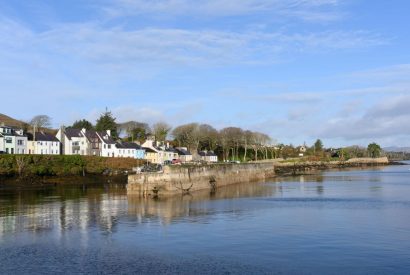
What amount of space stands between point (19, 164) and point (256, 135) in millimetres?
83603

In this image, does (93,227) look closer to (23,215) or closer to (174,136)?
(23,215)

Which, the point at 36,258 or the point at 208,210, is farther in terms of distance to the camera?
the point at 208,210

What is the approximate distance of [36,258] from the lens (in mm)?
22750

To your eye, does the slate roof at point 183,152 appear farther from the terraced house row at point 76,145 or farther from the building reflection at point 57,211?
the building reflection at point 57,211

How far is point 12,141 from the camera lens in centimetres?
8531

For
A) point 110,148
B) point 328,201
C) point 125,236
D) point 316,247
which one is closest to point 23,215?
point 125,236

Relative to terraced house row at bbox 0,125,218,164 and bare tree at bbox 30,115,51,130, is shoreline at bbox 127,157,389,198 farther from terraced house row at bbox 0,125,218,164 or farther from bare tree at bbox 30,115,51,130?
bare tree at bbox 30,115,51,130

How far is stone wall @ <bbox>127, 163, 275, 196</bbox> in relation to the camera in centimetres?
5266

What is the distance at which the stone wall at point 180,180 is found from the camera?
52656 mm

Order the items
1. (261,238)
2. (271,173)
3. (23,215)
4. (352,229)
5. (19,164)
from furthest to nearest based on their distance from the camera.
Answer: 1. (271,173)
2. (19,164)
3. (23,215)
4. (352,229)
5. (261,238)

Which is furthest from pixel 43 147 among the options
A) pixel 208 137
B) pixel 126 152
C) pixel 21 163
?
pixel 208 137

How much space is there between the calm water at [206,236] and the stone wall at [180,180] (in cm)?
544

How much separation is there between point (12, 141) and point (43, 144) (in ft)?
20.9

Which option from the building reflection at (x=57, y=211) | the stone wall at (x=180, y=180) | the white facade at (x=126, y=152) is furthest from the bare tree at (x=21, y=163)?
the white facade at (x=126, y=152)
